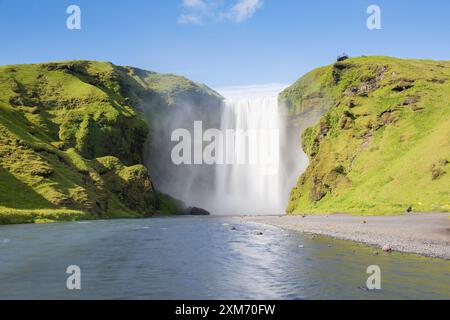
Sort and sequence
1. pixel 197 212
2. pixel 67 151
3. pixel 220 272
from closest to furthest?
pixel 220 272 < pixel 67 151 < pixel 197 212

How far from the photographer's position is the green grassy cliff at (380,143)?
79625 mm

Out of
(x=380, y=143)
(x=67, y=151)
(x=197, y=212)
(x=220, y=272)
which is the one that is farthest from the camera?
(x=197, y=212)

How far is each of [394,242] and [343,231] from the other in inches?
502

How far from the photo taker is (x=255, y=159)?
183000mm

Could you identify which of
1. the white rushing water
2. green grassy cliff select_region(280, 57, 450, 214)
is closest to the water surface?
green grassy cliff select_region(280, 57, 450, 214)

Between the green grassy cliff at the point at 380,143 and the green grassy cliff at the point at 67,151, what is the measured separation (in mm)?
58847

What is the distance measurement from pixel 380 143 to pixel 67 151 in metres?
96.1

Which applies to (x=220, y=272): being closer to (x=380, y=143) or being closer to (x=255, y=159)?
(x=380, y=143)

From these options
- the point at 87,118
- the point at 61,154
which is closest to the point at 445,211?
the point at 61,154

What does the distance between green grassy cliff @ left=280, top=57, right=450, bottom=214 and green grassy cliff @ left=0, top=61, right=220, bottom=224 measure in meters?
58.8

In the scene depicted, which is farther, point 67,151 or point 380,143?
point 67,151

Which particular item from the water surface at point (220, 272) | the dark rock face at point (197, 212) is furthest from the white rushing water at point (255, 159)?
the water surface at point (220, 272)

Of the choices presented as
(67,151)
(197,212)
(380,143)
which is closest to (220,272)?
(380,143)
